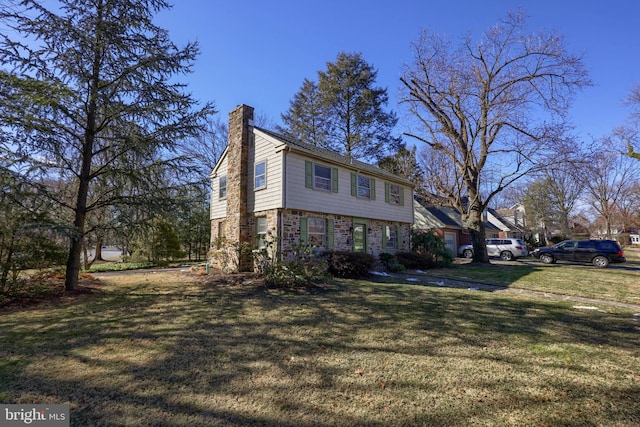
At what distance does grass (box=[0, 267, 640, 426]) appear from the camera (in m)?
2.76

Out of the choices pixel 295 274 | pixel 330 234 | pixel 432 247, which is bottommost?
pixel 295 274

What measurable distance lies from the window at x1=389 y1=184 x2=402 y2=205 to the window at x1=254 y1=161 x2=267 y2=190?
736cm

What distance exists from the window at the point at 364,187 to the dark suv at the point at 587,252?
1294 cm

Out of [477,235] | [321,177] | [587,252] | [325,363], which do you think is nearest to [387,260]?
[321,177]

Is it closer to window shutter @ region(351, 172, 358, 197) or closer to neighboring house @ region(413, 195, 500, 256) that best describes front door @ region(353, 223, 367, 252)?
window shutter @ region(351, 172, 358, 197)

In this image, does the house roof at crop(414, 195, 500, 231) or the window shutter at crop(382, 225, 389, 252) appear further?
the house roof at crop(414, 195, 500, 231)

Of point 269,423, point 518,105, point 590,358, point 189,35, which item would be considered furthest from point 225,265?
point 518,105

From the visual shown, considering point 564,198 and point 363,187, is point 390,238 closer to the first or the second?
point 363,187

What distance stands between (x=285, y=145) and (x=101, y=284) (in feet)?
25.3

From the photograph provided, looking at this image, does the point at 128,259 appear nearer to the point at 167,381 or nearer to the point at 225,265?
the point at 225,265

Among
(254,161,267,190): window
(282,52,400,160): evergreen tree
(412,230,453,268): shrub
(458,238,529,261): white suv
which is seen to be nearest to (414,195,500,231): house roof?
(458,238,529,261): white suv

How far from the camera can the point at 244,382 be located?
3289 mm

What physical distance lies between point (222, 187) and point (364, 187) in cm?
701

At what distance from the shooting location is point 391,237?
639 inches
